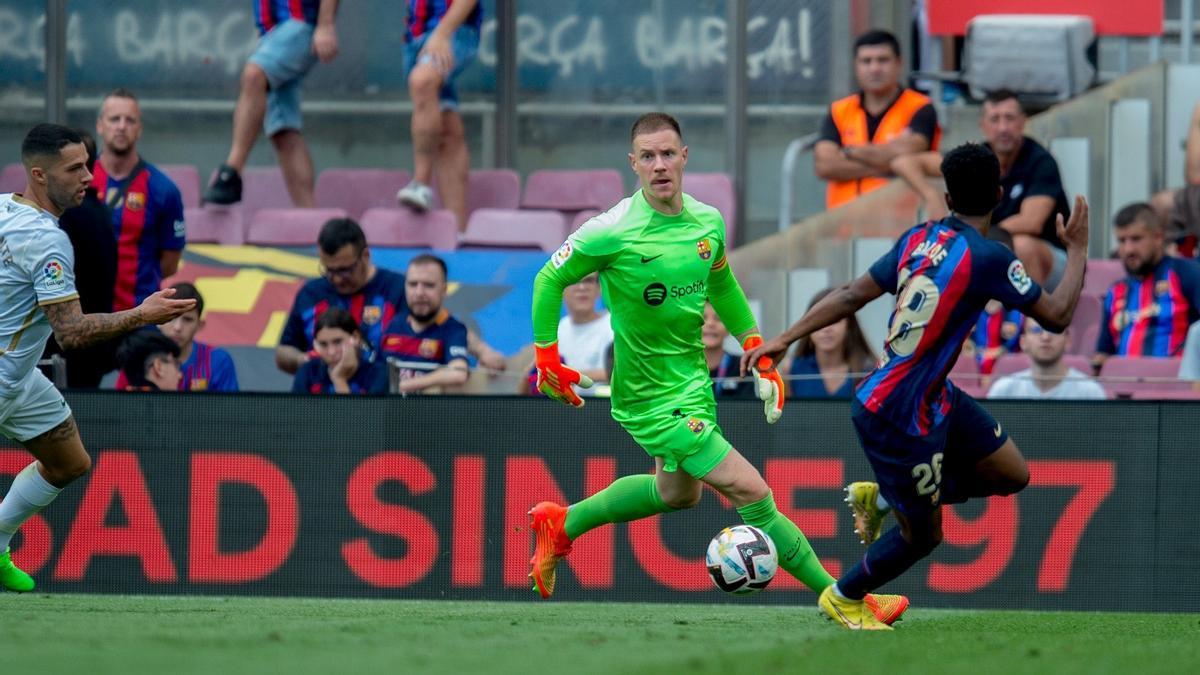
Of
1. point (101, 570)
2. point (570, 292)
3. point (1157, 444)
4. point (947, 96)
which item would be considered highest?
point (947, 96)

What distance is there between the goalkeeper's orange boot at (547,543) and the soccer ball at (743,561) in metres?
0.97

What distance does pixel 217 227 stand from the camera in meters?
14.1

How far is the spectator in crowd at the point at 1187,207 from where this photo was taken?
40.7 ft

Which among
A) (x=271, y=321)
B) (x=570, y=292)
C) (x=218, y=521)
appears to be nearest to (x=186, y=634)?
(x=218, y=521)

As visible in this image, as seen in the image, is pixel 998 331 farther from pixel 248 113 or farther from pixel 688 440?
pixel 248 113

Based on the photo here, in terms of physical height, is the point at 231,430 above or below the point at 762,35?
below

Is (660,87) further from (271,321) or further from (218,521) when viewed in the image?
(218,521)

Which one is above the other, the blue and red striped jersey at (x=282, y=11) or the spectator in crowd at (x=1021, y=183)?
the blue and red striped jersey at (x=282, y=11)

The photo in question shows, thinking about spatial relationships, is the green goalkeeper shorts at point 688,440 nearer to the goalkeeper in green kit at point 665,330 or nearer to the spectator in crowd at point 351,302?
the goalkeeper in green kit at point 665,330

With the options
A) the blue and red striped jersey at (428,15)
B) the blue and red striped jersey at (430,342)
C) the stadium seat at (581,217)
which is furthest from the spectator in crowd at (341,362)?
the blue and red striped jersey at (428,15)

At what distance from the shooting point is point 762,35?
15.0 metres

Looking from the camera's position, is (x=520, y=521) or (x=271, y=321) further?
(x=271, y=321)

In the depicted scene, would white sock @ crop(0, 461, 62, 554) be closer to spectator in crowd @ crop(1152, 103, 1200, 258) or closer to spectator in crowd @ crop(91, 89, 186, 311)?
spectator in crowd @ crop(91, 89, 186, 311)

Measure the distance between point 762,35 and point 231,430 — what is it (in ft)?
21.6
